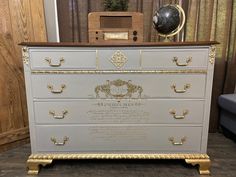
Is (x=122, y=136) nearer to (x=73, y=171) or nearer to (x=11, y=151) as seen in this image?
(x=73, y=171)

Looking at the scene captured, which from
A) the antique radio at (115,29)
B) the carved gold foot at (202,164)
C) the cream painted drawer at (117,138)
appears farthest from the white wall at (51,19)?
the carved gold foot at (202,164)

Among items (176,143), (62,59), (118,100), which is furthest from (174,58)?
(62,59)

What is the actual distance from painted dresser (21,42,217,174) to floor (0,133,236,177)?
0.11m

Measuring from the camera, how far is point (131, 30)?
1.60 metres

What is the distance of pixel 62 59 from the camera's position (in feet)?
4.75

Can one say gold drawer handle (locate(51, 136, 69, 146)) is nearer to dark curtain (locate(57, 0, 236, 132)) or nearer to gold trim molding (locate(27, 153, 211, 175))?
gold trim molding (locate(27, 153, 211, 175))

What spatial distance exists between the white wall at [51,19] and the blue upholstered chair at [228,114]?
71.2 inches

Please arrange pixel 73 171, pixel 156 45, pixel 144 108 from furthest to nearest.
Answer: pixel 73 171 → pixel 144 108 → pixel 156 45

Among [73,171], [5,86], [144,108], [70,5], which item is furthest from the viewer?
[70,5]

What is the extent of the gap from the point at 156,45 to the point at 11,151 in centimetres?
166

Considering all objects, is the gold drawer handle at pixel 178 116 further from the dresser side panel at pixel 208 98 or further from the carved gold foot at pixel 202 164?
the carved gold foot at pixel 202 164

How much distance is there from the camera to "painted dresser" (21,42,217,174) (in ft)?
4.73

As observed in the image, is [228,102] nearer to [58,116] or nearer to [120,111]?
[120,111]

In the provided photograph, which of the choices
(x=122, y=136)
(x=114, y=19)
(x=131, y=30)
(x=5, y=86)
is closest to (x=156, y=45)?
(x=131, y=30)
